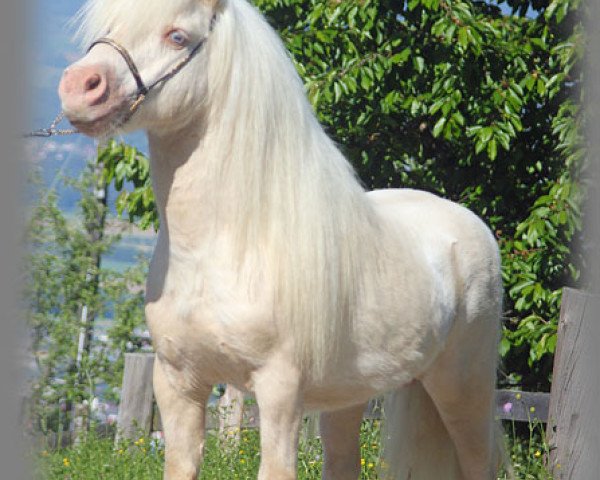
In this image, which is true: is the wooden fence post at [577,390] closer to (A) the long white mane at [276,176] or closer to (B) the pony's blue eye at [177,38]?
(A) the long white mane at [276,176]

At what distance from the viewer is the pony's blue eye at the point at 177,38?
9.14 ft

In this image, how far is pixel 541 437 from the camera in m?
5.59

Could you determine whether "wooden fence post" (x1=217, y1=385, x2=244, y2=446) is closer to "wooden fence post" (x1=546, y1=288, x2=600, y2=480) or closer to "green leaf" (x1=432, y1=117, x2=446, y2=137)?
"wooden fence post" (x1=546, y1=288, x2=600, y2=480)

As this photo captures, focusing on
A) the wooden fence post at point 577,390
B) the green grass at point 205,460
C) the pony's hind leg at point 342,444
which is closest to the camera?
the pony's hind leg at point 342,444

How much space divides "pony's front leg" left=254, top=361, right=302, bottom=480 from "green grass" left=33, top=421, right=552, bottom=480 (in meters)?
1.73

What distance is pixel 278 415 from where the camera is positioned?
9.21 ft

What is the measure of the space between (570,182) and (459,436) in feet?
6.30

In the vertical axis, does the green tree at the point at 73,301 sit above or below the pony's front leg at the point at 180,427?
below

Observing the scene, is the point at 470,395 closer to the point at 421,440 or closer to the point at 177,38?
the point at 421,440

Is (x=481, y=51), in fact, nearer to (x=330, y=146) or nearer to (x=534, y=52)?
(x=534, y=52)

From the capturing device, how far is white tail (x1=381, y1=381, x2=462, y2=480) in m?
3.85

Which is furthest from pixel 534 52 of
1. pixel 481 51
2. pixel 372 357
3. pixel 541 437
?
pixel 372 357

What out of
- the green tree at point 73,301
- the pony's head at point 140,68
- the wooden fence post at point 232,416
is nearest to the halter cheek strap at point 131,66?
the pony's head at point 140,68

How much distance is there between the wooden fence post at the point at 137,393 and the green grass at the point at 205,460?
29 cm
